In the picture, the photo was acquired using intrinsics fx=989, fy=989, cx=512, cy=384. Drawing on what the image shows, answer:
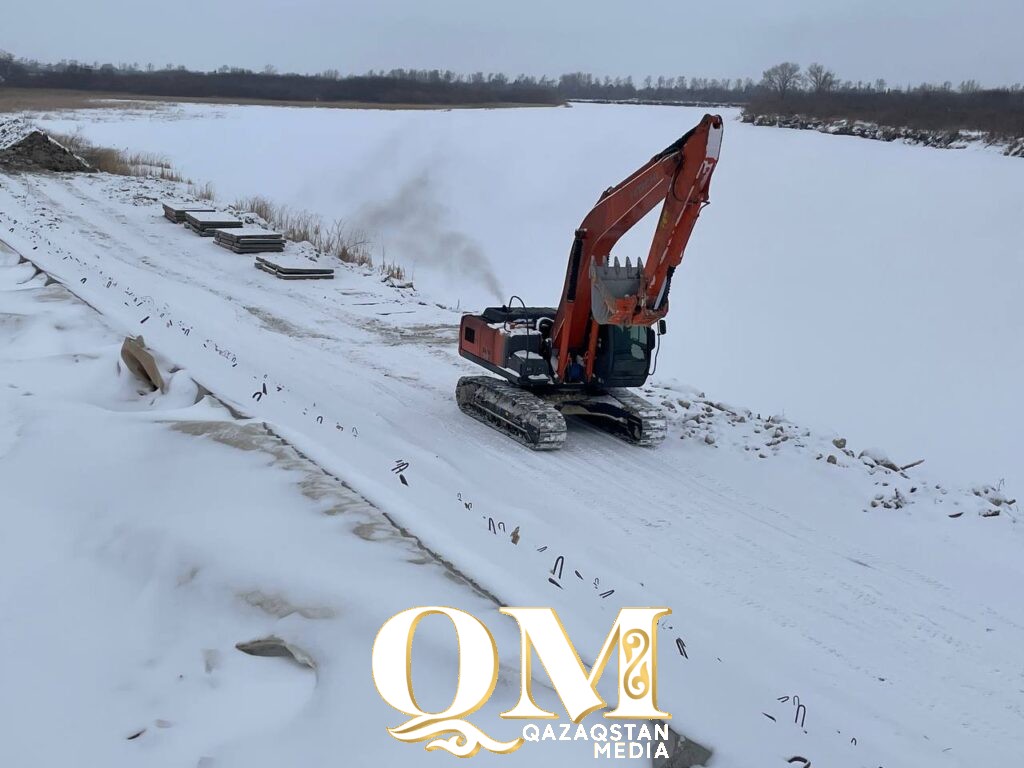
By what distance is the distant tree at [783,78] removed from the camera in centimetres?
4881

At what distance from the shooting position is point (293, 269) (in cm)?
1852

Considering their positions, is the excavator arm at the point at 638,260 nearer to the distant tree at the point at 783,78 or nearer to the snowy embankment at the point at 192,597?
the snowy embankment at the point at 192,597

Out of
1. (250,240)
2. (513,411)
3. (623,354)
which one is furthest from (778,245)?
(513,411)

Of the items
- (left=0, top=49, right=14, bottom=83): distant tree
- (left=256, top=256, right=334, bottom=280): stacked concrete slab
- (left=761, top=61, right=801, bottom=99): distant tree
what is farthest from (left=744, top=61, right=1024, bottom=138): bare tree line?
(left=0, top=49, right=14, bottom=83): distant tree

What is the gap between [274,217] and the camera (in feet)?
82.4

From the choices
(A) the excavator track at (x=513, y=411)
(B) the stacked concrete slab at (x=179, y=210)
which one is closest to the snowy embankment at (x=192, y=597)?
(A) the excavator track at (x=513, y=411)

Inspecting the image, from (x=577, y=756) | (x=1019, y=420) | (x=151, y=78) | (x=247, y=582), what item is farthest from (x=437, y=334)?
(x=151, y=78)

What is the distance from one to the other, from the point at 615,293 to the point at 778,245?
1552cm

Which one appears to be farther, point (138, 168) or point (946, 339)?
point (138, 168)

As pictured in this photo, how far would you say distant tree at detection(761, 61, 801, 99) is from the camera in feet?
160

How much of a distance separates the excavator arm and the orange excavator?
0.4 inches

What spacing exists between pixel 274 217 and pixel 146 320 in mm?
13540

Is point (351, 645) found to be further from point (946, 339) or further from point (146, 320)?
point (946, 339)

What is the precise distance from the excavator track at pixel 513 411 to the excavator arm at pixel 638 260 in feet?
1.89
